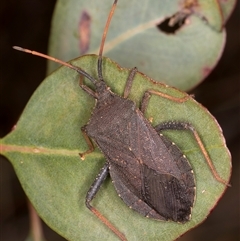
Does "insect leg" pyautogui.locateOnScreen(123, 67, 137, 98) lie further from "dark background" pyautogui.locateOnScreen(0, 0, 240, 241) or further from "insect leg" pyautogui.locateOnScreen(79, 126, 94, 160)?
"dark background" pyautogui.locateOnScreen(0, 0, 240, 241)

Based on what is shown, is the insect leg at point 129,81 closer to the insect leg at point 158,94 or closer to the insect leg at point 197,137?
the insect leg at point 158,94

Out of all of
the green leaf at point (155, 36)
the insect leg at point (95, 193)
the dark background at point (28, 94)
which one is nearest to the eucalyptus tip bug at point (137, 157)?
the insect leg at point (95, 193)

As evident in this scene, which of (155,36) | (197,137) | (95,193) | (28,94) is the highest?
(155,36)

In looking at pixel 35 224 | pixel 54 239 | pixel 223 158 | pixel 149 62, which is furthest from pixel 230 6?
pixel 54 239

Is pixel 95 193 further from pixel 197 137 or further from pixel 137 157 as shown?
pixel 197 137

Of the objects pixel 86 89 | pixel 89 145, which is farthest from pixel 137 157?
pixel 86 89

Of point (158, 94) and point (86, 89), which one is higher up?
point (158, 94)

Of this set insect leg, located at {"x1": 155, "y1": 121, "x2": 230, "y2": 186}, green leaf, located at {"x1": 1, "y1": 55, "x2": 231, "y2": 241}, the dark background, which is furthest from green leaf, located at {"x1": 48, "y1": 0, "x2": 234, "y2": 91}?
the dark background
